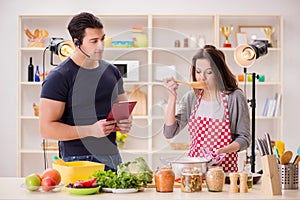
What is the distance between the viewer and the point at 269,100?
5.77 meters

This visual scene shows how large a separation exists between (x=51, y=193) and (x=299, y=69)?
4.10 meters

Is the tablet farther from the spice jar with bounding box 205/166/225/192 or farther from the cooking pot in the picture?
the spice jar with bounding box 205/166/225/192

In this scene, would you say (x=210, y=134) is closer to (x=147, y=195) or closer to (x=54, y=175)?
(x=147, y=195)

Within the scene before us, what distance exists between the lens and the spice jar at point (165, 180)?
238 centimetres

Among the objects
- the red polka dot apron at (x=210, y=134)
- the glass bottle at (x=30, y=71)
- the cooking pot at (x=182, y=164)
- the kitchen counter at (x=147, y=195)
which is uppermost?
the glass bottle at (x=30, y=71)

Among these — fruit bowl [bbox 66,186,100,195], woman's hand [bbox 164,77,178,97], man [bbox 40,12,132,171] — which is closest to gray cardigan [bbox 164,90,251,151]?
woman's hand [bbox 164,77,178,97]

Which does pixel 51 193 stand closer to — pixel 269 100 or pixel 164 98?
pixel 164 98

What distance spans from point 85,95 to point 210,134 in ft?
2.32

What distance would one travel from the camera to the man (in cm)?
271

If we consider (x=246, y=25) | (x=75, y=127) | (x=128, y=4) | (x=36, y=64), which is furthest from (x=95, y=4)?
(x=75, y=127)

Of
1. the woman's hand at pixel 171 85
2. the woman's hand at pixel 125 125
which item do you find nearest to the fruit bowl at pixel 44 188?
the woman's hand at pixel 125 125

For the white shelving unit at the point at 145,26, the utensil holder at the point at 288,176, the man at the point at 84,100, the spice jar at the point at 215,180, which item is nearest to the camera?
the spice jar at the point at 215,180

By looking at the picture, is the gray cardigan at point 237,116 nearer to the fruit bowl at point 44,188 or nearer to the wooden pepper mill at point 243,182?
the wooden pepper mill at point 243,182

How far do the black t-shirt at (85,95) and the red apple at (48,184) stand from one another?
0.41 metres
